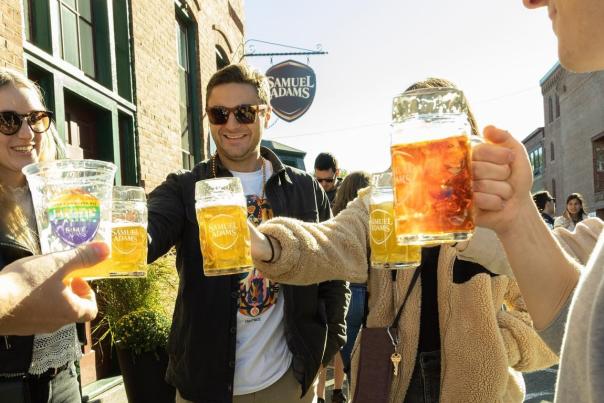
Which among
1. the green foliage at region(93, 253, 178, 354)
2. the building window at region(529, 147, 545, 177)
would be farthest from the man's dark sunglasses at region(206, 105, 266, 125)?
the building window at region(529, 147, 545, 177)

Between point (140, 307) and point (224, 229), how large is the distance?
3.16 meters

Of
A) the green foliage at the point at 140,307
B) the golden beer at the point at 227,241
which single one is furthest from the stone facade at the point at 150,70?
the golden beer at the point at 227,241

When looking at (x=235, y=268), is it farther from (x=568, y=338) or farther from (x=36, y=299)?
(x=568, y=338)

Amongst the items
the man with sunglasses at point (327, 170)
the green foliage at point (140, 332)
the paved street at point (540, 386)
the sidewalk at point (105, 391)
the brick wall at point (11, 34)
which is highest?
the brick wall at point (11, 34)

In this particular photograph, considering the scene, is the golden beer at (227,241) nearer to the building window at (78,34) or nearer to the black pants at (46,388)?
the black pants at (46,388)

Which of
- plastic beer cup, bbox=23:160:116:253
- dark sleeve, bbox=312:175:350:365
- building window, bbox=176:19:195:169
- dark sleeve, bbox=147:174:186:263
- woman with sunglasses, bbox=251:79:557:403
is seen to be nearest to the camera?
plastic beer cup, bbox=23:160:116:253

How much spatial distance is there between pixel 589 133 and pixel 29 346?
144ft

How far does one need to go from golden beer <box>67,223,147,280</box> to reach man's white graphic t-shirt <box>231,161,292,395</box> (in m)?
0.95

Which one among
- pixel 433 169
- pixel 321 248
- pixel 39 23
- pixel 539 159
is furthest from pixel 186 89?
pixel 539 159

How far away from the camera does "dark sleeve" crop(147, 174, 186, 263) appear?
8.29 feet

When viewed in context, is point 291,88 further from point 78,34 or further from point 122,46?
point 78,34

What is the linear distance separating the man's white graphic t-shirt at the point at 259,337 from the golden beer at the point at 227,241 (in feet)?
3.08

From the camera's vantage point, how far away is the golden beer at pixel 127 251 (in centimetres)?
167

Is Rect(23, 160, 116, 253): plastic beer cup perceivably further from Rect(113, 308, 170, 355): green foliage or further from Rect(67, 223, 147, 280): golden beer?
Rect(113, 308, 170, 355): green foliage
